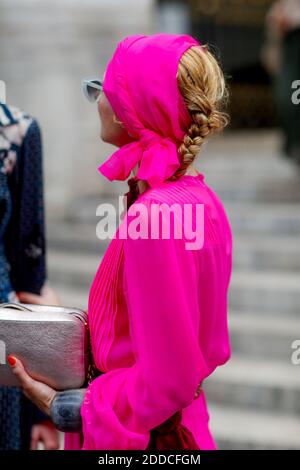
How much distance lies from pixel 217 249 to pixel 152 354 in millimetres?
303

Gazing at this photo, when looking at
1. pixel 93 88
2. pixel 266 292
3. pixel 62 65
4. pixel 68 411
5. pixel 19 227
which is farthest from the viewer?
pixel 62 65

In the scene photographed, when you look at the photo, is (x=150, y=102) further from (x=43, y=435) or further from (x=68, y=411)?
(x=43, y=435)

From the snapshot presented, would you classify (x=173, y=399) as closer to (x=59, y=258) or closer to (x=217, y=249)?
(x=217, y=249)

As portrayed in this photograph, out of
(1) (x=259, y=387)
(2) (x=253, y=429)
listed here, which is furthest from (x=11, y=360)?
(1) (x=259, y=387)

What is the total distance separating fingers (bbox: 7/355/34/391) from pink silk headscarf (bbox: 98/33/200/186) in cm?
50

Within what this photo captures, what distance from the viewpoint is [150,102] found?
151 cm

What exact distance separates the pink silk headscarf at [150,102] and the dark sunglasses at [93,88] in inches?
2.6

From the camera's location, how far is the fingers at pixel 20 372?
5.30 feet

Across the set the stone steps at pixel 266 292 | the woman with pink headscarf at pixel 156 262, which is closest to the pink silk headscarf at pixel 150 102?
the woman with pink headscarf at pixel 156 262

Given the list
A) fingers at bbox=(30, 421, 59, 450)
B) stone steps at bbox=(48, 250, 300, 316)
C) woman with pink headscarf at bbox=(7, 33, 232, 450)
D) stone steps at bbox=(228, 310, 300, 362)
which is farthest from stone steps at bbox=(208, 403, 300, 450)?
woman with pink headscarf at bbox=(7, 33, 232, 450)

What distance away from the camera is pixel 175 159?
1.52 meters

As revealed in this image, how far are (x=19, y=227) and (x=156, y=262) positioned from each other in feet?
2.88

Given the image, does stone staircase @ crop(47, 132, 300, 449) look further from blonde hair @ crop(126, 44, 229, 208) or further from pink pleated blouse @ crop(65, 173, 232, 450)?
blonde hair @ crop(126, 44, 229, 208)

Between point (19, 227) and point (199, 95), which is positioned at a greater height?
point (199, 95)
